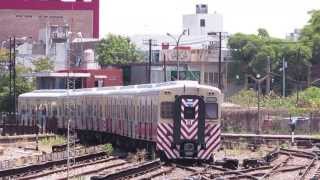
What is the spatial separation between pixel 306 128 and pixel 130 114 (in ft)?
78.4

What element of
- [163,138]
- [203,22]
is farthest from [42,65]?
[163,138]

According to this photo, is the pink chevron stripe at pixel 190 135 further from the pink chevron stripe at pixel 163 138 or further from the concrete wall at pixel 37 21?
the concrete wall at pixel 37 21

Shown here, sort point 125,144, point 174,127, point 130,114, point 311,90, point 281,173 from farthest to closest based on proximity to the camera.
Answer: point 311,90
point 125,144
point 130,114
point 174,127
point 281,173

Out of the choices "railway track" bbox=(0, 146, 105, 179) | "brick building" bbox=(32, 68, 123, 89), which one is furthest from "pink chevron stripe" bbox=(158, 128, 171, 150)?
"brick building" bbox=(32, 68, 123, 89)

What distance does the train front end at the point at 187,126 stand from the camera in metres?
27.8

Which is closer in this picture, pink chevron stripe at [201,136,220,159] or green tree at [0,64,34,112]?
pink chevron stripe at [201,136,220,159]

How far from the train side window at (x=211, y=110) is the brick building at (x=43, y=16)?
89236 millimetres

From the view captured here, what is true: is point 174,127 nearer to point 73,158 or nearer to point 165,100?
point 165,100

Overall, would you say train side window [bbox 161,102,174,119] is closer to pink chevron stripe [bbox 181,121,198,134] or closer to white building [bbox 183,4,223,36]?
pink chevron stripe [bbox 181,121,198,134]

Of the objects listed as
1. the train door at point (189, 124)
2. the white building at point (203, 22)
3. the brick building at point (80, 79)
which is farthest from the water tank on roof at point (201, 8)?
the train door at point (189, 124)

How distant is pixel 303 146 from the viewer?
39438mm

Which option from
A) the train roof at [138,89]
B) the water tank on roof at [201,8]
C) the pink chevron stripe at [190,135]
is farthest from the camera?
the water tank on roof at [201,8]

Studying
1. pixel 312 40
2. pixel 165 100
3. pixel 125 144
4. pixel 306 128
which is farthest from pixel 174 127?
pixel 312 40

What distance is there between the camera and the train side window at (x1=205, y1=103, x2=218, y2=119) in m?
28.2
